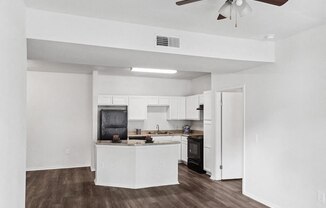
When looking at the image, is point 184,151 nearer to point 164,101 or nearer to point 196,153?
point 196,153

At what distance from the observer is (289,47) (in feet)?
12.6

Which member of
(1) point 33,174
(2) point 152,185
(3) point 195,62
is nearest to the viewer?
(3) point 195,62

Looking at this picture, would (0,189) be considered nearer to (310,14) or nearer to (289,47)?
(310,14)

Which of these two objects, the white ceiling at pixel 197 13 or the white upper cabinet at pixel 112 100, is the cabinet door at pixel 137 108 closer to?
the white upper cabinet at pixel 112 100

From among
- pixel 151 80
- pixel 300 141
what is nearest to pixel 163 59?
pixel 300 141

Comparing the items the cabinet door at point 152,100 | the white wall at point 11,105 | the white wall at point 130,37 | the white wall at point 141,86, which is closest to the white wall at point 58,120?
the white wall at point 141,86

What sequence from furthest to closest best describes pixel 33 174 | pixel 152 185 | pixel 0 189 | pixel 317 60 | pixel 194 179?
pixel 33 174 → pixel 194 179 → pixel 152 185 → pixel 317 60 → pixel 0 189

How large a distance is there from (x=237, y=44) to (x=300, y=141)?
1714 millimetres

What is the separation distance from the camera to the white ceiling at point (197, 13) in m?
2.71

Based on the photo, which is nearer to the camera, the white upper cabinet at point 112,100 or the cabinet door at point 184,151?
the white upper cabinet at point 112,100

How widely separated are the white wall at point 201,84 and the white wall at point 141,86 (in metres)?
0.31

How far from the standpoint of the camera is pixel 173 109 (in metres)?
7.83

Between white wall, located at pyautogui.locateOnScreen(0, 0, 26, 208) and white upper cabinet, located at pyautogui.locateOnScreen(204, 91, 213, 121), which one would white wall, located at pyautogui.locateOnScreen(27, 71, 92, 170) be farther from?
white wall, located at pyautogui.locateOnScreen(0, 0, 26, 208)

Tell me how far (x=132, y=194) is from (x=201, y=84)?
13.6 feet
